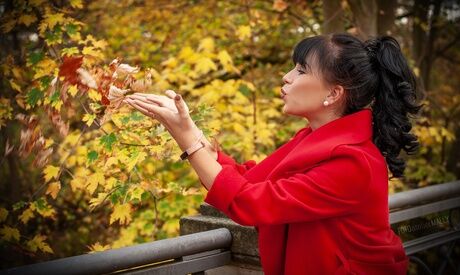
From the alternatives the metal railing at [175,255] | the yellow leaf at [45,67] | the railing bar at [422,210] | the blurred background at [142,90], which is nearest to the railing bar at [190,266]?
the metal railing at [175,255]

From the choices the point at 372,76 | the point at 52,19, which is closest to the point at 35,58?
the point at 52,19

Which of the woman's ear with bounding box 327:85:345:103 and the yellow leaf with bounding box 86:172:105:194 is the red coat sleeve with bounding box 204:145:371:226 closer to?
the woman's ear with bounding box 327:85:345:103

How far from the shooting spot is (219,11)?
763cm

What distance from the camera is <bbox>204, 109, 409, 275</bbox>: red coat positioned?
1755 mm

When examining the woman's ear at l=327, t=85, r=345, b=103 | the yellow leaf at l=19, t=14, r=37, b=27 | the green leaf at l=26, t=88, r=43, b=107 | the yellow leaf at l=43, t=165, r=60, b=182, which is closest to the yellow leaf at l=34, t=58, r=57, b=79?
the green leaf at l=26, t=88, r=43, b=107

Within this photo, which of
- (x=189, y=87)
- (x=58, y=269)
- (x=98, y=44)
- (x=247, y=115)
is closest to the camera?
(x=58, y=269)

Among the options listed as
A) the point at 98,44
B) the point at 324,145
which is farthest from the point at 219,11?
the point at 324,145

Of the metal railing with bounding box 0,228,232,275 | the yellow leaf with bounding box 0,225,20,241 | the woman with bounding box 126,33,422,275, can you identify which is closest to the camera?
the metal railing with bounding box 0,228,232,275

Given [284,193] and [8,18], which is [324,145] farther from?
[8,18]

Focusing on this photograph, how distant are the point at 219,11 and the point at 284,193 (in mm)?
6271

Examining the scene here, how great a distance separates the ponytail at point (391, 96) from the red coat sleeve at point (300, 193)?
0.32 m

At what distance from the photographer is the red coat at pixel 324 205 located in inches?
69.1

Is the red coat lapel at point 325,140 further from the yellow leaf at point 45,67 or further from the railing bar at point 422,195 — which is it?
the yellow leaf at point 45,67

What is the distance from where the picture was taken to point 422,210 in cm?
343
